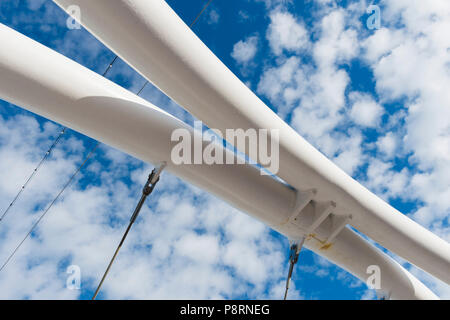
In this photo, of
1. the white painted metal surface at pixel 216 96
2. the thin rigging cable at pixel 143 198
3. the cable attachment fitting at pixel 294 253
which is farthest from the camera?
the cable attachment fitting at pixel 294 253

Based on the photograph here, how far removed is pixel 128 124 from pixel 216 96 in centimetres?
80

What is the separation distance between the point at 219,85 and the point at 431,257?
10.6 feet

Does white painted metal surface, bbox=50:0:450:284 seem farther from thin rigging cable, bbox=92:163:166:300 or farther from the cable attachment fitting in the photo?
thin rigging cable, bbox=92:163:166:300

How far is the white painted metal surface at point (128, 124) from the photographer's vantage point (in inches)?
108

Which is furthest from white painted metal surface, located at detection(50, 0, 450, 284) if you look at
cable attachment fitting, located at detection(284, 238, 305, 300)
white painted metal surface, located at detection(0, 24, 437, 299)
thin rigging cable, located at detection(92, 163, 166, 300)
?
thin rigging cable, located at detection(92, 163, 166, 300)

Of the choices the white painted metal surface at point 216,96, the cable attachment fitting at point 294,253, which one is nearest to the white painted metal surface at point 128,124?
the cable attachment fitting at point 294,253

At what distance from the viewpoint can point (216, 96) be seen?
2.87 metres

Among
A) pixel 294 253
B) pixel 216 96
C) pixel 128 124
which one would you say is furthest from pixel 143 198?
pixel 294 253

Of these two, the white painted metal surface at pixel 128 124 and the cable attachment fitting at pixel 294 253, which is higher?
the white painted metal surface at pixel 128 124

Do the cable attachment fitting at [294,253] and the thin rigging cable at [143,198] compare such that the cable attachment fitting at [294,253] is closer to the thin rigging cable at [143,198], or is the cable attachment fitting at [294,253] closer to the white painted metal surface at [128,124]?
the white painted metal surface at [128,124]

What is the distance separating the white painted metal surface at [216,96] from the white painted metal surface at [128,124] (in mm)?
231

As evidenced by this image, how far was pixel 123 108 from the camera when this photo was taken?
3.12 m

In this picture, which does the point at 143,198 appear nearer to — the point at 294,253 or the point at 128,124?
the point at 128,124

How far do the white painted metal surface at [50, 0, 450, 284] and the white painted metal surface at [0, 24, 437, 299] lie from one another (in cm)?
23
